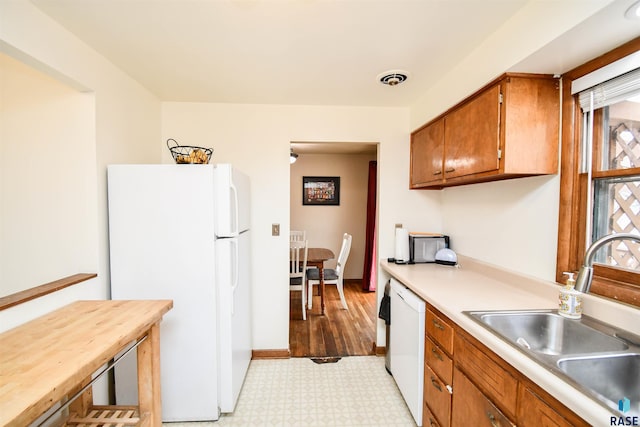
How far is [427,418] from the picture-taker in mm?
1553

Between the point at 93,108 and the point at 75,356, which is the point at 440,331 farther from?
the point at 93,108

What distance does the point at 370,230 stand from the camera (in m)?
4.66

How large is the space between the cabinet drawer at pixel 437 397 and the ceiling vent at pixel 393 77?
73.3 inches

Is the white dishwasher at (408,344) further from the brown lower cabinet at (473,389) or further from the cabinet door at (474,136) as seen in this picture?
the cabinet door at (474,136)

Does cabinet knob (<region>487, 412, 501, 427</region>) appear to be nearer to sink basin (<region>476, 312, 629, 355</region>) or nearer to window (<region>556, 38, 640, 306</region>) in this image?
sink basin (<region>476, 312, 629, 355</region>)

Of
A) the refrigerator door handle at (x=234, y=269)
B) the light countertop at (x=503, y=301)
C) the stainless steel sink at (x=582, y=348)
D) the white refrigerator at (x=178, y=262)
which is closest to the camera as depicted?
the light countertop at (x=503, y=301)

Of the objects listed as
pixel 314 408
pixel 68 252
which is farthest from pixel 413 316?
pixel 68 252

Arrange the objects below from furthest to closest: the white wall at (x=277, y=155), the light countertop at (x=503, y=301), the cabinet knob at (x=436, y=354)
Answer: the white wall at (x=277, y=155) < the cabinet knob at (x=436, y=354) < the light countertop at (x=503, y=301)

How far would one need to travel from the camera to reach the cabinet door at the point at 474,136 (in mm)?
1412

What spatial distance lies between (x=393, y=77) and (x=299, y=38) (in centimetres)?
76

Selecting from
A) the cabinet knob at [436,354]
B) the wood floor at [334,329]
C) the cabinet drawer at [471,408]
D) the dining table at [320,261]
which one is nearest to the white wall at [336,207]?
the wood floor at [334,329]

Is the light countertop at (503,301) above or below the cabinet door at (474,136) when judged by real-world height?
below

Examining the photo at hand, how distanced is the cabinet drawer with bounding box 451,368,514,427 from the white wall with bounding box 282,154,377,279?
373 centimetres

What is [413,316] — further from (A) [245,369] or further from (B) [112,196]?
(B) [112,196]
